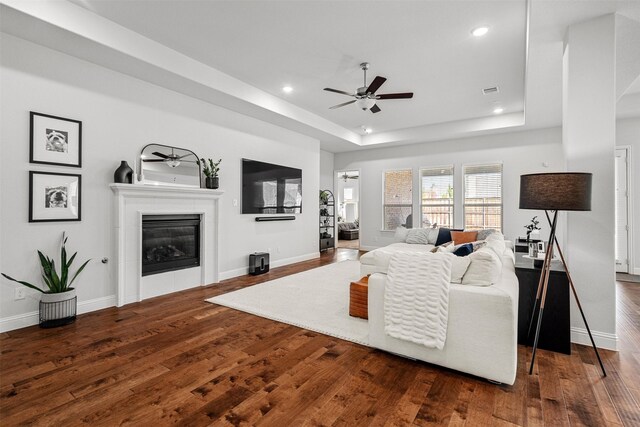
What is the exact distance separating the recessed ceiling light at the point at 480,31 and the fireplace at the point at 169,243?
14.2ft

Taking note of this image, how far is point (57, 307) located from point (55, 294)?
0.13 m

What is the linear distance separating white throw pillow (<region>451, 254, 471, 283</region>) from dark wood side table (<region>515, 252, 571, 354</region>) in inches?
34.8

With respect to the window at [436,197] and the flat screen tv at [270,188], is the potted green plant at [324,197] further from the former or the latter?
the window at [436,197]

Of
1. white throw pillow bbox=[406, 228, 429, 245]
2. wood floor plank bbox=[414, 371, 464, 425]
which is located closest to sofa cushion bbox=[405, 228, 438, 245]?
white throw pillow bbox=[406, 228, 429, 245]

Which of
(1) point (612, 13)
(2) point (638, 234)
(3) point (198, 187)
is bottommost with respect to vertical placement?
(2) point (638, 234)

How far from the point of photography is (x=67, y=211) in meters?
3.45

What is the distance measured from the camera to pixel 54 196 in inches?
132

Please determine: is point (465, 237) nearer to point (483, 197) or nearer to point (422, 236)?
point (422, 236)

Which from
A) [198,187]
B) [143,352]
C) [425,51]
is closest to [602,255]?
[425,51]

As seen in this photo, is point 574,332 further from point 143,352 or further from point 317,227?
point 317,227

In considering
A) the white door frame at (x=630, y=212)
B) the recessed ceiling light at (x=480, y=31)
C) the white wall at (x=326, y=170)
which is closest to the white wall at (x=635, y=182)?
the white door frame at (x=630, y=212)

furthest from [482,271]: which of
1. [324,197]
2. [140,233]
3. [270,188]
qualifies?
[324,197]

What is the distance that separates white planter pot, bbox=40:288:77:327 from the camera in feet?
10.3

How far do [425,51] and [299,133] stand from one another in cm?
351
